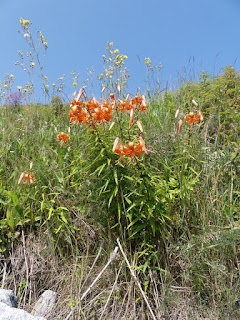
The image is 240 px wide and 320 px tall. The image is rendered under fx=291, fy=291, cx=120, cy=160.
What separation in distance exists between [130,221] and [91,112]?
73 centimetres

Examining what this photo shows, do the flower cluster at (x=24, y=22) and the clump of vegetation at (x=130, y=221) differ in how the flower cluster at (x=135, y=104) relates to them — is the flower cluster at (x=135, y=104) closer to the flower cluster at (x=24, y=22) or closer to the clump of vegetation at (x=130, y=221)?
the clump of vegetation at (x=130, y=221)

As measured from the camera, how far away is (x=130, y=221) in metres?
1.84

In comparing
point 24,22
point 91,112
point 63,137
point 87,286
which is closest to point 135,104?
point 91,112

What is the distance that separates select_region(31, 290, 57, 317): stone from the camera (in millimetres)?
2056

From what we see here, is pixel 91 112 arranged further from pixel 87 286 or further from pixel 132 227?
pixel 87 286

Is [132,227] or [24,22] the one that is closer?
[132,227]

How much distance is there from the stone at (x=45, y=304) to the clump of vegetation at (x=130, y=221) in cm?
7

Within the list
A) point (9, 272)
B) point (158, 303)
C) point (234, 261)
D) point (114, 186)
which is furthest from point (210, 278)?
point (9, 272)

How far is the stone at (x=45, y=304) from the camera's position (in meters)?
2.06

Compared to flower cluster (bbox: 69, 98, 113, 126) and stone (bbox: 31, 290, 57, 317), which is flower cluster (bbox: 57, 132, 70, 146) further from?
stone (bbox: 31, 290, 57, 317)

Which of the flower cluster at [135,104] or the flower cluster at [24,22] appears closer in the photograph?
the flower cluster at [135,104]

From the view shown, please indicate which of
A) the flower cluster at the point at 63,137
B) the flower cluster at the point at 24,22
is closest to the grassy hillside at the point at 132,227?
the flower cluster at the point at 63,137

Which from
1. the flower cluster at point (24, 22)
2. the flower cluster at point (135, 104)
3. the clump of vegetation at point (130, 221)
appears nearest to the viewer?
the clump of vegetation at point (130, 221)

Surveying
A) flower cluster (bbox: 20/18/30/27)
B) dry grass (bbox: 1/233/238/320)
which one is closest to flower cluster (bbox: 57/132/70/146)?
dry grass (bbox: 1/233/238/320)
